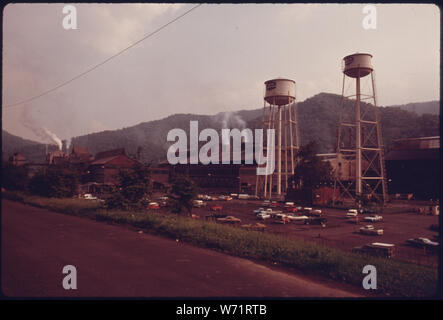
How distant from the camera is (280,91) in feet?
147

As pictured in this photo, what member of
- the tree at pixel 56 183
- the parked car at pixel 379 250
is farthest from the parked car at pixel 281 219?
the tree at pixel 56 183

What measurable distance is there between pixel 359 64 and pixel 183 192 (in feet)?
95.6

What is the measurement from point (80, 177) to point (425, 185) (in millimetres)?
47190

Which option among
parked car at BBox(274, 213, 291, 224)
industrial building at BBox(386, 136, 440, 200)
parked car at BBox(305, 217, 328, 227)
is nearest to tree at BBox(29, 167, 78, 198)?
parked car at BBox(274, 213, 291, 224)

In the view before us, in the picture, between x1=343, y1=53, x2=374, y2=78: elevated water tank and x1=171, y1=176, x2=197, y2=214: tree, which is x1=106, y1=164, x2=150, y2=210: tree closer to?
x1=171, y1=176, x2=197, y2=214: tree

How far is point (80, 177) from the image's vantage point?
1203 inches

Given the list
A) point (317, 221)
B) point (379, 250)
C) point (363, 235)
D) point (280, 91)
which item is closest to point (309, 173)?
point (280, 91)

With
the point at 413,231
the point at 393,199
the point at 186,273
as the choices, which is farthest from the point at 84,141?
the point at 393,199

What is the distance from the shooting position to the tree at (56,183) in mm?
26203

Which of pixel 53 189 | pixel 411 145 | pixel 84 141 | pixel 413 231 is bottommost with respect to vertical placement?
pixel 413 231

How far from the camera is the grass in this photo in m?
9.05

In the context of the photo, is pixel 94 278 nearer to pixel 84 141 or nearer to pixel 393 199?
pixel 84 141

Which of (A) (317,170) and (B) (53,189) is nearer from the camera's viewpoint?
(B) (53,189)

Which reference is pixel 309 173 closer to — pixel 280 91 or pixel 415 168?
pixel 280 91
